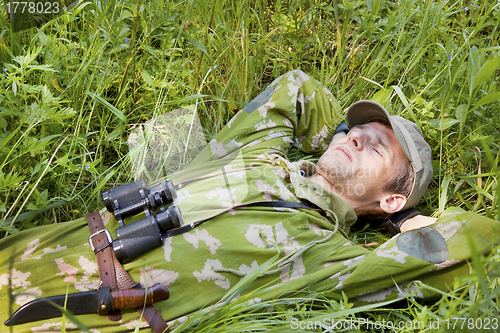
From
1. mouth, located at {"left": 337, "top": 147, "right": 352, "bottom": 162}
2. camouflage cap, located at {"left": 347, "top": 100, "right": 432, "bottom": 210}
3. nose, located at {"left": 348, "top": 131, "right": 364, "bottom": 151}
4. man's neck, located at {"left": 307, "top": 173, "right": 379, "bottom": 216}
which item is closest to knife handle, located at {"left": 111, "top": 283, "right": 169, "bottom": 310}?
man's neck, located at {"left": 307, "top": 173, "right": 379, "bottom": 216}

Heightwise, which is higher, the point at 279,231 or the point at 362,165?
the point at 362,165

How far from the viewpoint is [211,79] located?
309 centimetres

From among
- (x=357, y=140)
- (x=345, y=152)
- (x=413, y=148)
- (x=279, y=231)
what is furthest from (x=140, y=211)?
(x=413, y=148)

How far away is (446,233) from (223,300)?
1.47 m

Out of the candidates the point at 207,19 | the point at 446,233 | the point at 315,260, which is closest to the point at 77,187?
the point at 207,19

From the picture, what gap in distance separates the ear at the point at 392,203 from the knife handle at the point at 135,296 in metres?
1.71

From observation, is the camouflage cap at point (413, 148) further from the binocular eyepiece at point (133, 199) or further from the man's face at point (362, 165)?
the binocular eyepiece at point (133, 199)

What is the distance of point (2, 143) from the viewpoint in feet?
7.03

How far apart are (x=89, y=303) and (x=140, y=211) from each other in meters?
0.60

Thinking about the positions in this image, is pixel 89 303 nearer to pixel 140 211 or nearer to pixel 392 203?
pixel 140 211

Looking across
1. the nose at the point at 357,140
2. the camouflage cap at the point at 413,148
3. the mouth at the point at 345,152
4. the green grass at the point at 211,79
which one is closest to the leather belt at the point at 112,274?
the green grass at the point at 211,79

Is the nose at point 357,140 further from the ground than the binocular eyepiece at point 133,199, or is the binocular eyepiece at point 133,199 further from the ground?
the binocular eyepiece at point 133,199

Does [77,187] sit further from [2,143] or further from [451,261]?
[451,261]

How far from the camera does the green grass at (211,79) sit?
2430 millimetres
